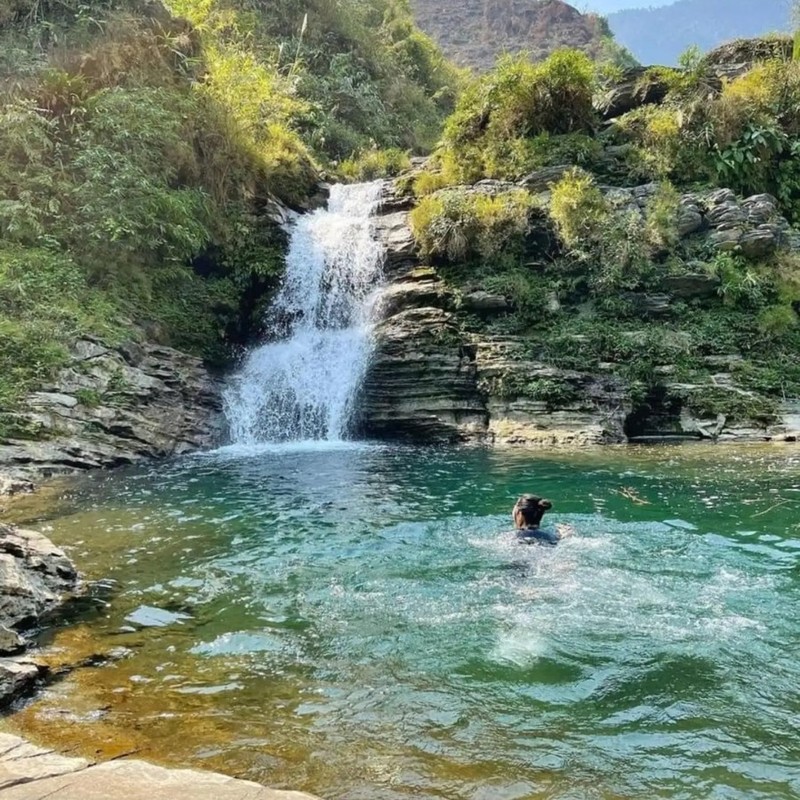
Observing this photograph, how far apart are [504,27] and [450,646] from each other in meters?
70.8

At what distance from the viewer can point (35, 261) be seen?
1611 centimetres

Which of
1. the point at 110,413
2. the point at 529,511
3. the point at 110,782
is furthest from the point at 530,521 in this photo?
the point at 110,413

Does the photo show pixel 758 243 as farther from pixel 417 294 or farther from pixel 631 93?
pixel 417 294

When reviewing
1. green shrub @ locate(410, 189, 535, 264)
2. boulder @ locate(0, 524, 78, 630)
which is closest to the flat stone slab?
boulder @ locate(0, 524, 78, 630)

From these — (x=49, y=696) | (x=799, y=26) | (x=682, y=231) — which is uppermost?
(x=799, y=26)

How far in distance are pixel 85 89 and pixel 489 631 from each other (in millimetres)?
19441

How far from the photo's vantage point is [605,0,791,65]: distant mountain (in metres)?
157

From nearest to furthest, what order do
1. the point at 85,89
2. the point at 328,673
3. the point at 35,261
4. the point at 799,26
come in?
the point at 328,673, the point at 35,261, the point at 85,89, the point at 799,26

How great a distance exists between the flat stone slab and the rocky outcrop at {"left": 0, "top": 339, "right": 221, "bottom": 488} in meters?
9.33

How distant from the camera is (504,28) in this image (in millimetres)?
65062

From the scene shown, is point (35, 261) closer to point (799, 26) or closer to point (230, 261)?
point (230, 261)

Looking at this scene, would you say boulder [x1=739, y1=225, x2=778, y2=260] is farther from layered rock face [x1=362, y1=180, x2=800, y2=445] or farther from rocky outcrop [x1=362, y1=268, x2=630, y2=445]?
rocky outcrop [x1=362, y1=268, x2=630, y2=445]

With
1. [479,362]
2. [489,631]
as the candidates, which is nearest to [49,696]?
[489,631]

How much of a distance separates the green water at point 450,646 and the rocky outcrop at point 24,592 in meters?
0.29
